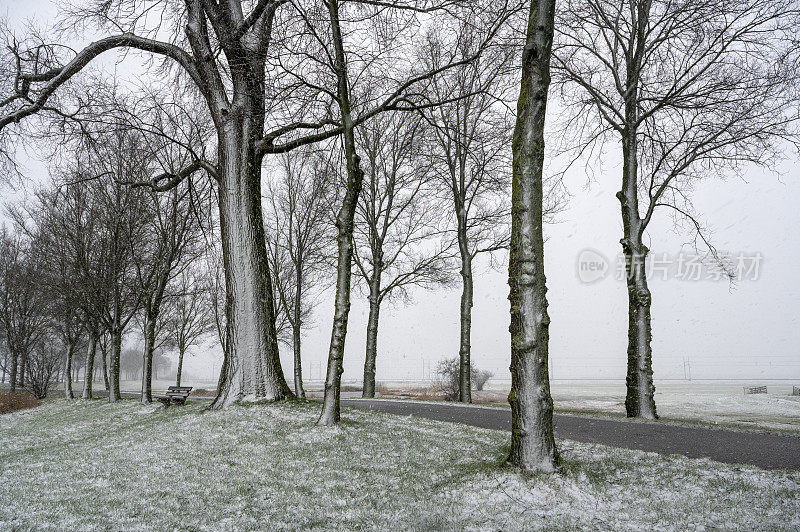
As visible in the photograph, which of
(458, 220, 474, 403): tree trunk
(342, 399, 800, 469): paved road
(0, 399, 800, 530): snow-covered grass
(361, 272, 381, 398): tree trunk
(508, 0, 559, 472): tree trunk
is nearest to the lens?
(0, 399, 800, 530): snow-covered grass

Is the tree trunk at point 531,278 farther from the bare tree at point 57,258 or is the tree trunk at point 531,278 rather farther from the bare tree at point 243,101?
the bare tree at point 57,258

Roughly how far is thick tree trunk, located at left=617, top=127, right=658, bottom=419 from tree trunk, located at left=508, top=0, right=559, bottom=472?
7.52m

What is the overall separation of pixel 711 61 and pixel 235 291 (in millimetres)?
12702

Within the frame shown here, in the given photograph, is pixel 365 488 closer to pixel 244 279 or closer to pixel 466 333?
pixel 244 279

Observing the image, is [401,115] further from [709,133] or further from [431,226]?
[709,133]

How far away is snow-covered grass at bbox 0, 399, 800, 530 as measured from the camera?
12.2 ft

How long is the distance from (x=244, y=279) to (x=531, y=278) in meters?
6.93

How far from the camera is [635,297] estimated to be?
11.3 meters

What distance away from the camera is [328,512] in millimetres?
3971

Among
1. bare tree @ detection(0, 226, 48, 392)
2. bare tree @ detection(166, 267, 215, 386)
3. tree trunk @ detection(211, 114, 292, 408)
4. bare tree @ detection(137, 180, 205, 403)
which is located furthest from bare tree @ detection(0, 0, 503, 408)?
bare tree @ detection(0, 226, 48, 392)

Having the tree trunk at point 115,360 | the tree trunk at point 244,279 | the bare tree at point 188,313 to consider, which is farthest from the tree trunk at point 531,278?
the bare tree at point 188,313

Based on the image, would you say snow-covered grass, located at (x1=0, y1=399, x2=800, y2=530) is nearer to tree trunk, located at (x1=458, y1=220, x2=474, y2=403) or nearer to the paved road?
the paved road

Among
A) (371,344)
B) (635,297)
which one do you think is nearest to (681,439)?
(635,297)

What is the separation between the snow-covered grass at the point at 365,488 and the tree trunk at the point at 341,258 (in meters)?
0.80
